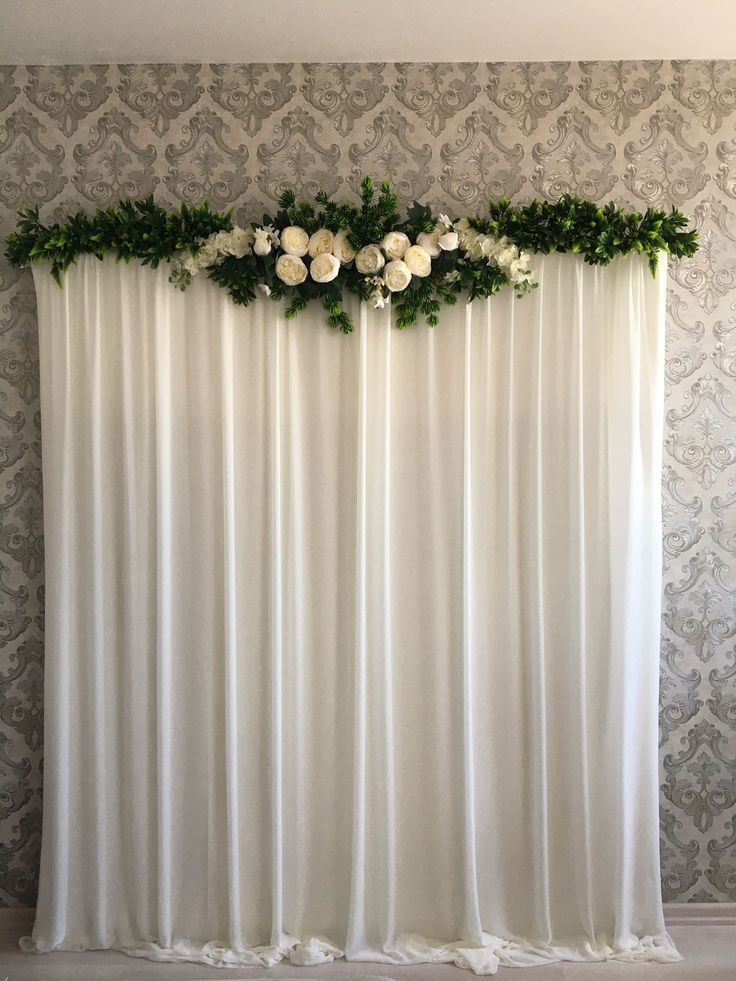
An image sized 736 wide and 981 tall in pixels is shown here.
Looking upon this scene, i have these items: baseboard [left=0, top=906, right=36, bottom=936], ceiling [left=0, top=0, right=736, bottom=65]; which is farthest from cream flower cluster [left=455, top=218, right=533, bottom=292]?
baseboard [left=0, top=906, right=36, bottom=936]

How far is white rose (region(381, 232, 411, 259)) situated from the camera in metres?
2.46

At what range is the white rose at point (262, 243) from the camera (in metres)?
2.45

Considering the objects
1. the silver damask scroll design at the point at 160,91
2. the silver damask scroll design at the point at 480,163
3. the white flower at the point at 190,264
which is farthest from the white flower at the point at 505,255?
the silver damask scroll design at the point at 160,91

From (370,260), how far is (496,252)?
0.37m

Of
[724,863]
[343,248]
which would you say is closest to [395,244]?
[343,248]

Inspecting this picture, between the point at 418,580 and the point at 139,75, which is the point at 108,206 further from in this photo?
the point at 418,580

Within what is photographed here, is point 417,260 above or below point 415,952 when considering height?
above

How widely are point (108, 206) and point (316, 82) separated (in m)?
0.74

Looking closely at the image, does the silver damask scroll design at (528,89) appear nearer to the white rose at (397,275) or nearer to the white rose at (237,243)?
the white rose at (397,275)

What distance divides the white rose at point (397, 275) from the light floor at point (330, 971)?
1963 millimetres

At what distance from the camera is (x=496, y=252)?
2.47m

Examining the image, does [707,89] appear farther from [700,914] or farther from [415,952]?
[415,952]

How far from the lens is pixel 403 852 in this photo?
8.53 ft

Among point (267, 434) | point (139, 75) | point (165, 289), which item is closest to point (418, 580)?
point (267, 434)
